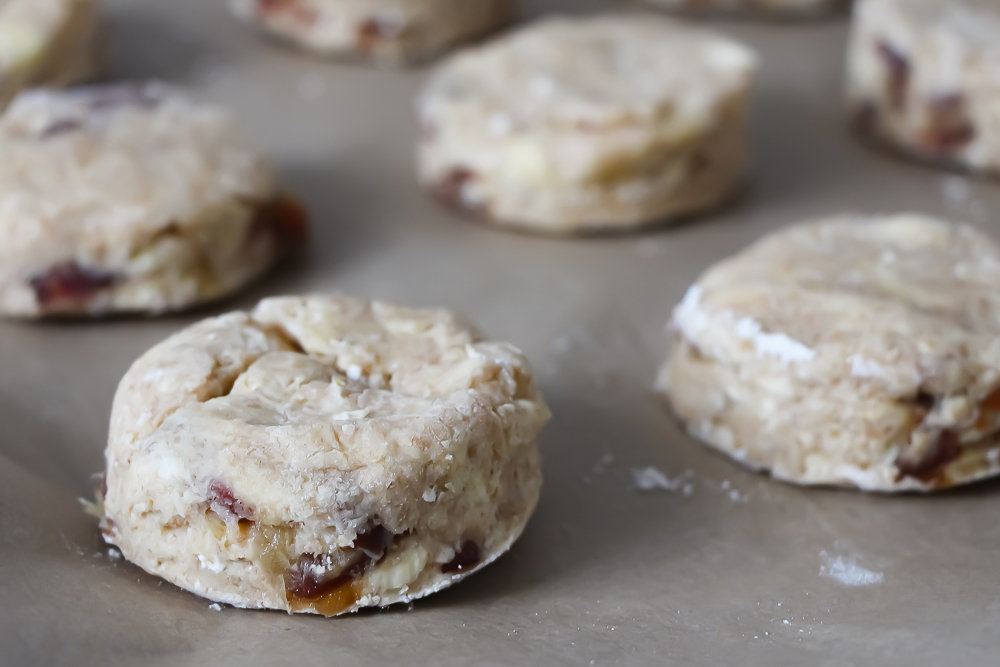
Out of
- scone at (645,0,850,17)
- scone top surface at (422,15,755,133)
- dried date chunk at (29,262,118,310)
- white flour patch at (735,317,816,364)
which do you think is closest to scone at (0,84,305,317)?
dried date chunk at (29,262,118,310)

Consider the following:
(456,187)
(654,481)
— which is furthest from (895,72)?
(654,481)

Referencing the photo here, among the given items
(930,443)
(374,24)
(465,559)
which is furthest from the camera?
(374,24)

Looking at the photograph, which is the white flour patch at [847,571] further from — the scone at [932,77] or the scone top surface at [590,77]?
the scone at [932,77]

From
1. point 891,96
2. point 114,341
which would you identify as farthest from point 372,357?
point 891,96

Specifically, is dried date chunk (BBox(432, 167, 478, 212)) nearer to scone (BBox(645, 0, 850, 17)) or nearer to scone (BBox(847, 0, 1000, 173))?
scone (BBox(847, 0, 1000, 173))

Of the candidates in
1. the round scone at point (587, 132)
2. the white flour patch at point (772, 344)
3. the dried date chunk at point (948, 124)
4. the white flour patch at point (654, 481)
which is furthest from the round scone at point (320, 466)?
the dried date chunk at point (948, 124)

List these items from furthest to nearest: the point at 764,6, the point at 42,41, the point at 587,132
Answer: the point at 764,6 → the point at 42,41 → the point at 587,132

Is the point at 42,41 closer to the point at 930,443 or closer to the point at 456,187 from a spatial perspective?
the point at 456,187
